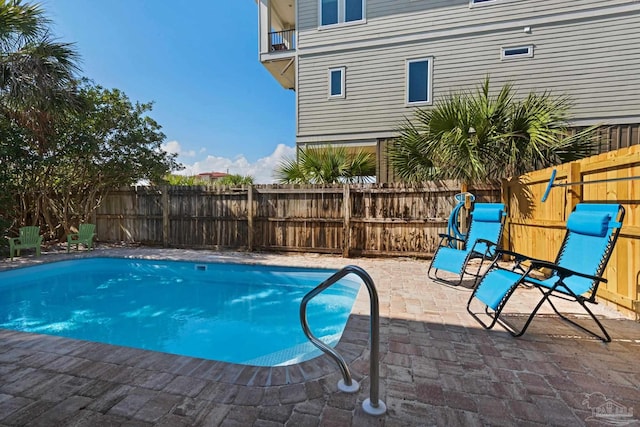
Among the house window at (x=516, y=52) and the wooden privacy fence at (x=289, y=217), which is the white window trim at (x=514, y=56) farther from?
the wooden privacy fence at (x=289, y=217)

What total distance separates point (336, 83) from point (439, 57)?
314 centimetres

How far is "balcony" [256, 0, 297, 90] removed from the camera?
403 inches

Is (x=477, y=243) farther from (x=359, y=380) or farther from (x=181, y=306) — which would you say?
(x=181, y=306)

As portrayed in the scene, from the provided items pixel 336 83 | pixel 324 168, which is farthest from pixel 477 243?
pixel 336 83

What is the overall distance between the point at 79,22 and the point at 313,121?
21.7 ft

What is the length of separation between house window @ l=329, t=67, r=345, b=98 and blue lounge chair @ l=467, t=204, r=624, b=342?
770 centimetres

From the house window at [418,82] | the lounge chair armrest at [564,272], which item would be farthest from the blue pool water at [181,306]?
A: the house window at [418,82]

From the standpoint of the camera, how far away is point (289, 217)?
7.66m

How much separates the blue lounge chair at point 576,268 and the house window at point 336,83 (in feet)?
25.3

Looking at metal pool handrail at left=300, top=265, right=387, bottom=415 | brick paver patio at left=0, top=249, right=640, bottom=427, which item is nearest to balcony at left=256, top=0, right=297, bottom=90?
brick paver patio at left=0, top=249, right=640, bottom=427

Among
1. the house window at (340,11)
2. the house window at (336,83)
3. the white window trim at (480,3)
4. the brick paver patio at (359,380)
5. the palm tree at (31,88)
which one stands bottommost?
the brick paver patio at (359,380)

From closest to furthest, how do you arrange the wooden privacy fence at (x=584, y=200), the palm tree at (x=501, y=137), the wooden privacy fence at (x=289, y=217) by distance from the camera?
the wooden privacy fence at (x=584, y=200), the palm tree at (x=501, y=137), the wooden privacy fence at (x=289, y=217)

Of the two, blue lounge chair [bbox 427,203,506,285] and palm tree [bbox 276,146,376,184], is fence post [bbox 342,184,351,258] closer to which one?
palm tree [bbox 276,146,376,184]
